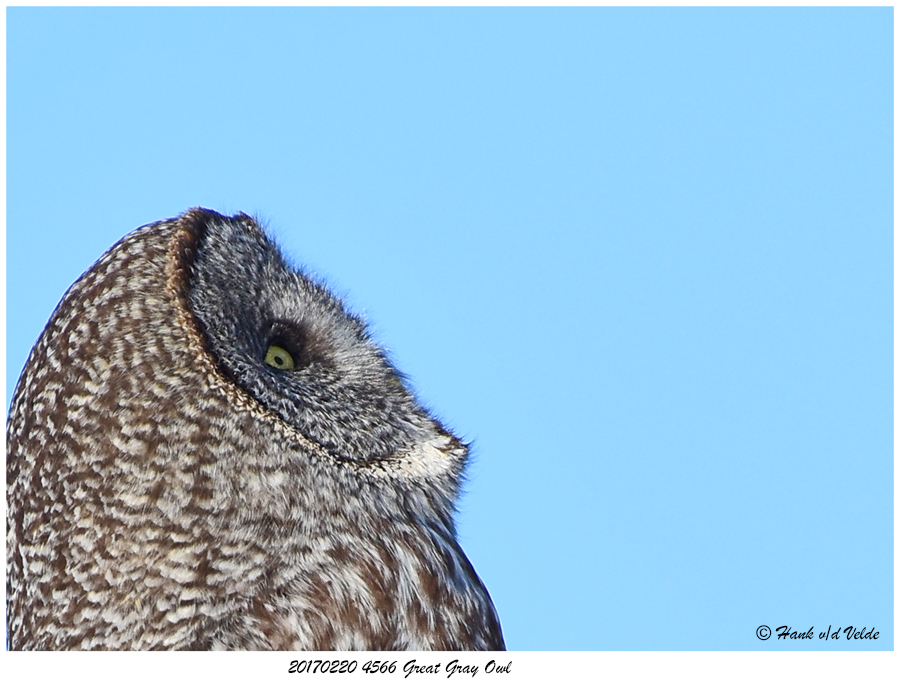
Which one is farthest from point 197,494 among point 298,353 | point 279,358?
point 298,353

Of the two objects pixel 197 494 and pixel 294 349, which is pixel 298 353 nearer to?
pixel 294 349

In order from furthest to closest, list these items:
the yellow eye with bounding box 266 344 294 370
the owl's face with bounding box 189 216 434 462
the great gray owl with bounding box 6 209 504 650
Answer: the yellow eye with bounding box 266 344 294 370, the owl's face with bounding box 189 216 434 462, the great gray owl with bounding box 6 209 504 650

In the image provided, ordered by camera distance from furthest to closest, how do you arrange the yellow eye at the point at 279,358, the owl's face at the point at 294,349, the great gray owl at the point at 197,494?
the yellow eye at the point at 279,358, the owl's face at the point at 294,349, the great gray owl at the point at 197,494

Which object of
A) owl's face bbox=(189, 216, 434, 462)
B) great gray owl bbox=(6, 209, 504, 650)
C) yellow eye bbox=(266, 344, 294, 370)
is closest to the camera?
great gray owl bbox=(6, 209, 504, 650)

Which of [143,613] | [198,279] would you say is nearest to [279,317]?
[198,279]

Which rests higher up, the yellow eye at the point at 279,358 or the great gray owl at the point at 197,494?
the yellow eye at the point at 279,358

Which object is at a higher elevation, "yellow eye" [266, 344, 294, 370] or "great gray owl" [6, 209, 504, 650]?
"yellow eye" [266, 344, 294, 370]

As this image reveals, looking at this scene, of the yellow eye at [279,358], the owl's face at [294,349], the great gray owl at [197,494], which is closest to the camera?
the great gray owl at [197,494]

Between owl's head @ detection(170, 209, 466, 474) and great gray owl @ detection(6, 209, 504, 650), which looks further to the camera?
owl's head @ detection(170, 209, 466, 474)

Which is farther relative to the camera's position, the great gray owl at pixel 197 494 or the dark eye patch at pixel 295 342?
the dark eye patch at pixel 295 342
